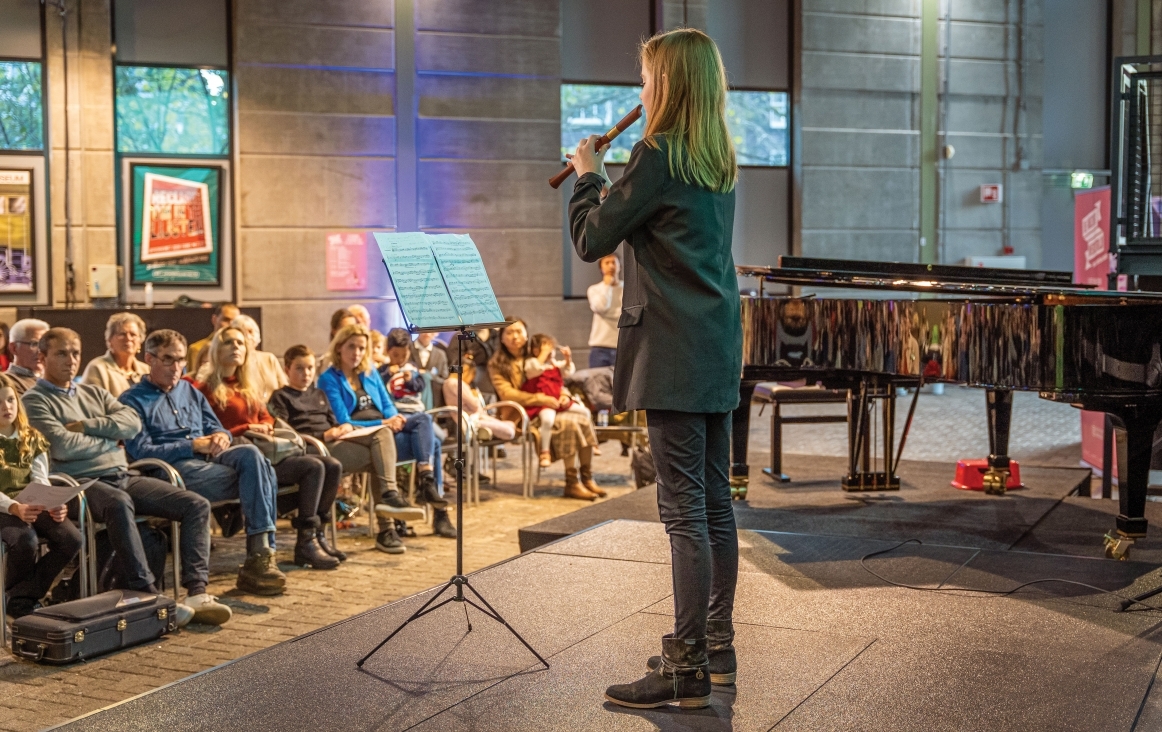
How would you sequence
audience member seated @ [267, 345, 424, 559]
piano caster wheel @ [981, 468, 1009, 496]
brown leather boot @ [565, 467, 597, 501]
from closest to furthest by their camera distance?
1. piano caster wheel @ [981, 468, 1009, 496]
2. audience member seated @ [267, 345, 424, 559]
3. brown leather boot @ [565, 467, 597, 501]

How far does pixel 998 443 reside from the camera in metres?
6.12

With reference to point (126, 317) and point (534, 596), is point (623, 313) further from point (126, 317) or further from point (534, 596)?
point (126, 317)

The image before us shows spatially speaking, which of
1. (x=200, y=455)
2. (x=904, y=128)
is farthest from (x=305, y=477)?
(x=904, y=128)

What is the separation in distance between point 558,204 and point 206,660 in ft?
25.6

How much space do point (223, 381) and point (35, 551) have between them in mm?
1591

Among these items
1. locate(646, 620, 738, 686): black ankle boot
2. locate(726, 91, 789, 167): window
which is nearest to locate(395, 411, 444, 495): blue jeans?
locate(646, 620, 738, 686): black ankle boot

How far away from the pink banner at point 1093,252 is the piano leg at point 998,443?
157cm

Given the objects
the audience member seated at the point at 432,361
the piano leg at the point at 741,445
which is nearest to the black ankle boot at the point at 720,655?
the piano leg at the point at 741,445

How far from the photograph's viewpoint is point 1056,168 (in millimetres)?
13781

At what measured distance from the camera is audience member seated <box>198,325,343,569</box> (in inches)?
230

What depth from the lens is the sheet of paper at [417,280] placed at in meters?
3.23

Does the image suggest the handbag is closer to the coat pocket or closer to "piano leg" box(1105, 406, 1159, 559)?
the coat pocket

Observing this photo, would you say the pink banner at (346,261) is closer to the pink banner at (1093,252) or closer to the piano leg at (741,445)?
the piano leg at (741,445)

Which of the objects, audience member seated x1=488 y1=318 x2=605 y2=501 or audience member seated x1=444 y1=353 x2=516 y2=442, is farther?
audience member seated x1=488 y1=318 x2=605 y2=501
